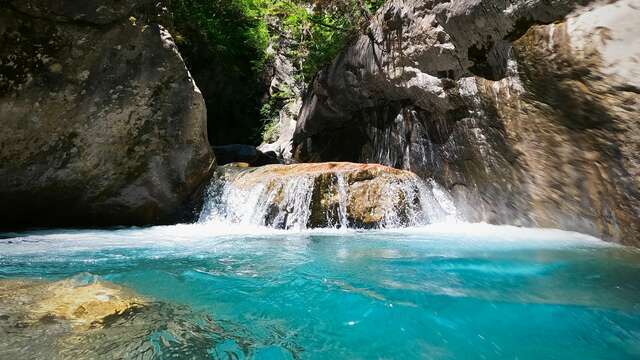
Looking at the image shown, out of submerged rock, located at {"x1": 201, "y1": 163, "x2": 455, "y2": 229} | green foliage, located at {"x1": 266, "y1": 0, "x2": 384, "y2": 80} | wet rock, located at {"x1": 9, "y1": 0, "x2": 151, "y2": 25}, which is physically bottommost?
submerged rock, located at {"x1": 201, "y1": 163, "x2": 455, "y2": 229}

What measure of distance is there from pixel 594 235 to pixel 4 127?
7719 millimetres

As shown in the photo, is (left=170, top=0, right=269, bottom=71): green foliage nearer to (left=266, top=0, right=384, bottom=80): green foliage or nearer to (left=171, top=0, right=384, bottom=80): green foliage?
(left=171, top=0, right=384, bottom=80): green foliage

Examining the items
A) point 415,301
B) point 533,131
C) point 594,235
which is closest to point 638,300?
point 415,301

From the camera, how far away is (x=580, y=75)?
4801mm

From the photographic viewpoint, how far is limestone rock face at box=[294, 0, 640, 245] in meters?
4.61

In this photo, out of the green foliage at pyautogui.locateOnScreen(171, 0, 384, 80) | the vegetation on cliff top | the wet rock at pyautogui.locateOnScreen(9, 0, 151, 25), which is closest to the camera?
the wet rock at pyautogui.locateOnScreen(9, 0, 151, 25)

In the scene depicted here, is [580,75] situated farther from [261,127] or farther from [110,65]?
[261,127]

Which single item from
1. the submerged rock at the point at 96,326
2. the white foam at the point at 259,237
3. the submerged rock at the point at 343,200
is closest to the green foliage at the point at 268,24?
the submerged rock at the point at 343,200

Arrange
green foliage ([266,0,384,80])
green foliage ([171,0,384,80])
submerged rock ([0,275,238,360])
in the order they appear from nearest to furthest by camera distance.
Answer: submerged rock ([0,275,238,360]), green foliage ([266,0,384,80]), green foliage ([171,0,384,80])

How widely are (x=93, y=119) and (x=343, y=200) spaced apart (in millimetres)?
4072

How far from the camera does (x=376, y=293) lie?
2.92 m

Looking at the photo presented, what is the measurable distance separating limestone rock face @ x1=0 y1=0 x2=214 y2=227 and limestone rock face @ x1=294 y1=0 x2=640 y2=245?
3.96 meters

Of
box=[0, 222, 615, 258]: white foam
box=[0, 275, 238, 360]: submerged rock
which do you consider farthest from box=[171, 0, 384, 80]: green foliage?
box=[0, 275, 238, 360]: submerged rock

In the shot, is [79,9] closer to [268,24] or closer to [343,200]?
[343,200]
